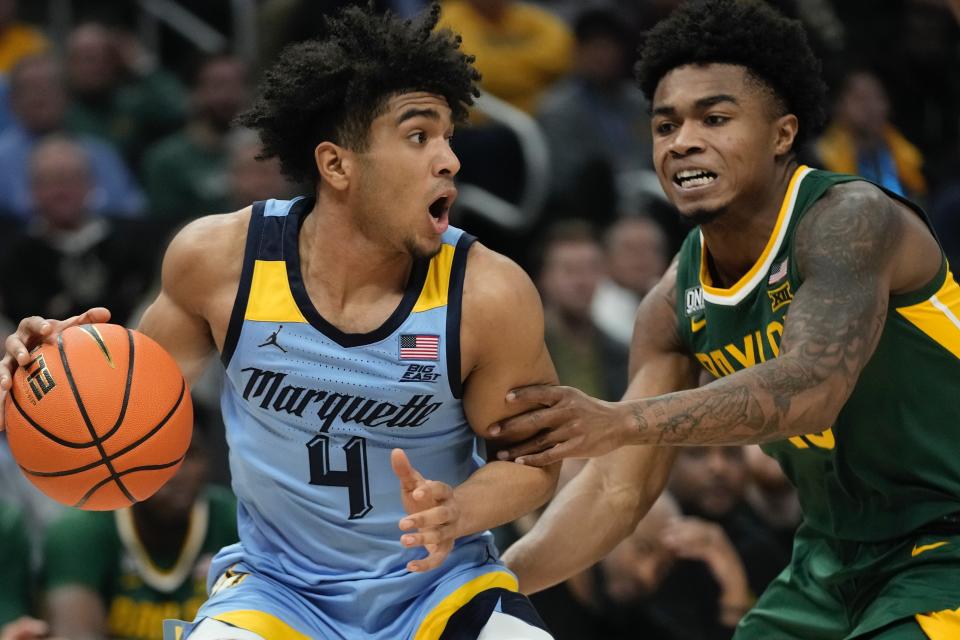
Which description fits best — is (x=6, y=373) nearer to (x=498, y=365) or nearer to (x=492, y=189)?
(x=498, y=365)

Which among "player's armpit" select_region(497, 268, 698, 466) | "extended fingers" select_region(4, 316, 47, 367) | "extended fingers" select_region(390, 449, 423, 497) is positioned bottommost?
"extended fingers" select_region(390, 449, 423, 497)

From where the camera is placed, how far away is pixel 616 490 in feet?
15.9

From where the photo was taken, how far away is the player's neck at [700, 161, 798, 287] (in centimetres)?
445

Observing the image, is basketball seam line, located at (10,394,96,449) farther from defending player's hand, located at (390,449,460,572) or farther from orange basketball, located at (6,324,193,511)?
defending player's hand, located at (390,449,460,572)

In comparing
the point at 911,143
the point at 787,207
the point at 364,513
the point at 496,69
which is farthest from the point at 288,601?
the point at 911,143

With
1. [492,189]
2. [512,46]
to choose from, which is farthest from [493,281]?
[512,46]

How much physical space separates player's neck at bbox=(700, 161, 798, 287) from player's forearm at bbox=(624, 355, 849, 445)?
593 millimetres

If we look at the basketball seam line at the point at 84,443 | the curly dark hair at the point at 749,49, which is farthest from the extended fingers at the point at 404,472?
the curly dark hair at the point at 749,49

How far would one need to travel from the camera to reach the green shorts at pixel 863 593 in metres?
4.11

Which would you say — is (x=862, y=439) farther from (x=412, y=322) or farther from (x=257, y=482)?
(x=257, y=482)

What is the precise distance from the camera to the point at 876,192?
425cm

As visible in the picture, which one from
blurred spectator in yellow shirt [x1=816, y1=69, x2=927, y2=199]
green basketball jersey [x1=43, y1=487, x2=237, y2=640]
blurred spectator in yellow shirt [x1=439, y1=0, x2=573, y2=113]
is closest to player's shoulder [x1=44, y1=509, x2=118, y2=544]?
green basketball jersey [x1=43, y1=487, x2=237, y2=640]

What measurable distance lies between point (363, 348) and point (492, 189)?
501 cm

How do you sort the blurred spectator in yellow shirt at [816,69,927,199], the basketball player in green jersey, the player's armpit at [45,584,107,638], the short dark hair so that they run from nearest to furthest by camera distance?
the basketball player in green jersey < the player's armpit at [45,584,107,638] < the short dark hair < the blurred spectator in yellow shirt at [816,69,927,199]
